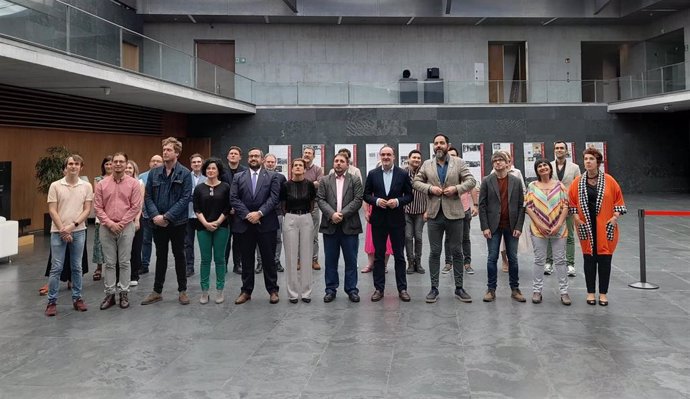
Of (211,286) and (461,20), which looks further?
(461,20)

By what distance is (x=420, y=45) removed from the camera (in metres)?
24.0

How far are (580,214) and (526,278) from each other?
174cm

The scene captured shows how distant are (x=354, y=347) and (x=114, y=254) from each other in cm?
321

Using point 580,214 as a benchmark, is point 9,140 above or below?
above

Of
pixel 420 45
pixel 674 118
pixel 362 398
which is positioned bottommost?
pixel 362 398

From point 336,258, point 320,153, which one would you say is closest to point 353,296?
point 336,258

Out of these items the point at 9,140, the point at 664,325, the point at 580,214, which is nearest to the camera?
the point at 664,325

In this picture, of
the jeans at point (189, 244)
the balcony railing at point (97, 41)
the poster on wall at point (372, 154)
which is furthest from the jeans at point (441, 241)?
the poster on wall at point (372, 154)

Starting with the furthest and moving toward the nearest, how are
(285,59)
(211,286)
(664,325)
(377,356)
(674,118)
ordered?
(285,59) < (674,118) < (211,286) < (664,325) < (377,356)

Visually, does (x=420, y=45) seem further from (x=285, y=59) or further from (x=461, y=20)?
(x=285, y=59)

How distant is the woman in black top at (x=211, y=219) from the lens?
20.2 ft

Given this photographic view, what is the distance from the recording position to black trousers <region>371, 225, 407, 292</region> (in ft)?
20.2

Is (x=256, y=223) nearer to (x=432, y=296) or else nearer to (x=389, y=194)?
(x=389, y=194)

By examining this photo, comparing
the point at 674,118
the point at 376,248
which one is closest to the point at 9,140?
the point at 376,248
